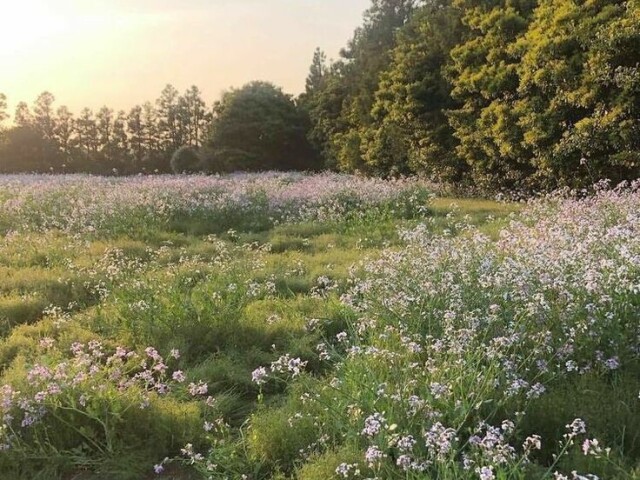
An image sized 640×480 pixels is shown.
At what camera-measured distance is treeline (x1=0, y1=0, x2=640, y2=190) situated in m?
14.3

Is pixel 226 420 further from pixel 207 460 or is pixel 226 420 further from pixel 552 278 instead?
pixel 552 278

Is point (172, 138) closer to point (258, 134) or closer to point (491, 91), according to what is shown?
point (258, 134)

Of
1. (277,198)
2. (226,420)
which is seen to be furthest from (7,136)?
(226,420)

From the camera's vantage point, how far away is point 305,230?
41.0ft

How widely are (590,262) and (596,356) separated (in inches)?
40.6

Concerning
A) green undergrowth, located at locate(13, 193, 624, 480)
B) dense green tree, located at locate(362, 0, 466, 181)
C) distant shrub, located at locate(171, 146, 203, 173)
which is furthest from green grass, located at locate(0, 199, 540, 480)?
distant shrub, located at locate(171, 146, 203, 173)

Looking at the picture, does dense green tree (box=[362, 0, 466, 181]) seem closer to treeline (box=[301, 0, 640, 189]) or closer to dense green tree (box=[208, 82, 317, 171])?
treeline (box=[301, 0, 640, 189])

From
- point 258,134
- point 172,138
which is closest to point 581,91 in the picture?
point 258,134

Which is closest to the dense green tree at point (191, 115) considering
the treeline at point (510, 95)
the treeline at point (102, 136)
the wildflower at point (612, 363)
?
the treeline at point (102, 136)

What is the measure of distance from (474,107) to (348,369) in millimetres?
Answer: 17359

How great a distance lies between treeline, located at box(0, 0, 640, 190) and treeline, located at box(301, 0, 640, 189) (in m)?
0.04

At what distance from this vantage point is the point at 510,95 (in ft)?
58.4

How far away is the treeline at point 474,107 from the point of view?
14305 mm

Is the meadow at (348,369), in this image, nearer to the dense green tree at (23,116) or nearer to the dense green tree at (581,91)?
the dense green tree at (581,91)
